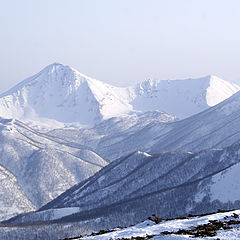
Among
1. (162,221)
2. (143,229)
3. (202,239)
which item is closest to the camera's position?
(202,239)

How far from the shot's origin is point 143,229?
6706 centimetres

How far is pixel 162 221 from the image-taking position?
7338 cm

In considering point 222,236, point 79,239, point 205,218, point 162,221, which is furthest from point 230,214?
point 79,239

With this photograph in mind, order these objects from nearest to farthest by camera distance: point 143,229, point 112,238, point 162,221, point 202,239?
point 202,239, point 112,238, point 143,229, point 162,221

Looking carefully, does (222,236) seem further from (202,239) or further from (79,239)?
(79,239)

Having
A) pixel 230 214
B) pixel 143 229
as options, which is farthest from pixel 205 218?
pixel 143 229

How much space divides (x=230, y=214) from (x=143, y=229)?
1225 centimetres

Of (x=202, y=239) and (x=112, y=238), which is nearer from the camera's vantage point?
(x=202, y=239)

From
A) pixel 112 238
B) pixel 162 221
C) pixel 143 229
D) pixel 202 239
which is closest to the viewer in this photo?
pixel 202 239

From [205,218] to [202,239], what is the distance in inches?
600

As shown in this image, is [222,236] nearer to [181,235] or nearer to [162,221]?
[181,235]

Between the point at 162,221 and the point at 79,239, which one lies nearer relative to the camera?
the point at 79,239

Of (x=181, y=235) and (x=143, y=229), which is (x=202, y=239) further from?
(x=143, y=229)

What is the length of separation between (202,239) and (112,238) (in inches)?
491
